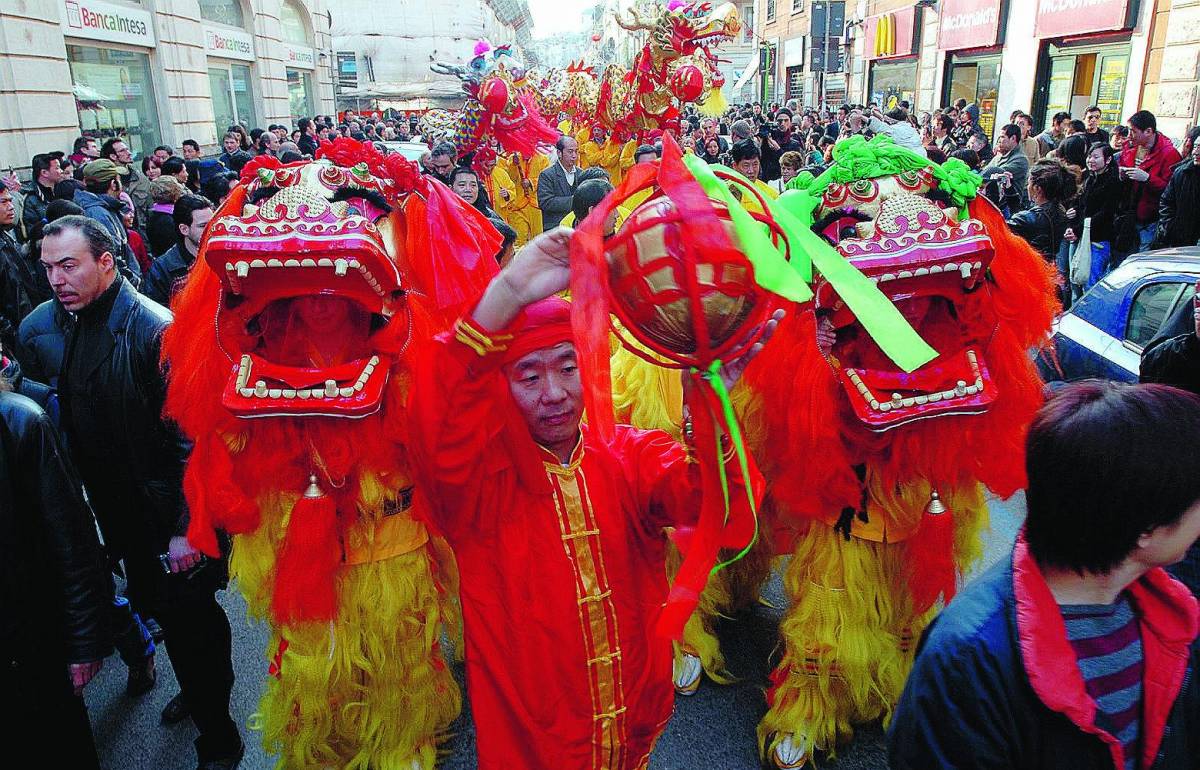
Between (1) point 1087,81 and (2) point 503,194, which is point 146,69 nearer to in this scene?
(2) point 503,194

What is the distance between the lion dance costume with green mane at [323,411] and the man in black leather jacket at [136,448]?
0.85 feet

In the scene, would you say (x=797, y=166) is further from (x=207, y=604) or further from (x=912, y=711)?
(x=912, y=711)

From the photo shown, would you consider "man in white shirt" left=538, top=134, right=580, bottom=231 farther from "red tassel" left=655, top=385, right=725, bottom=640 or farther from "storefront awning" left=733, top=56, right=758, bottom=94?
"storefront awning" left=733, top=56, right=758, bottom=94

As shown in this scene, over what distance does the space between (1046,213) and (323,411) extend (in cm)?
595

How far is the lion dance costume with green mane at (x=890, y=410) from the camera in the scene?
7.37 ft

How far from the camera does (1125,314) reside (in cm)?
411

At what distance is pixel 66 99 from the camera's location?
10.5m

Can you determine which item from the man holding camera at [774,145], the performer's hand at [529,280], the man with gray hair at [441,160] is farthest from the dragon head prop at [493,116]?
the performer's hand at [529,280]

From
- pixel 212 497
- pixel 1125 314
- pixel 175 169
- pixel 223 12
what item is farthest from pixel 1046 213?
pixel 223 12

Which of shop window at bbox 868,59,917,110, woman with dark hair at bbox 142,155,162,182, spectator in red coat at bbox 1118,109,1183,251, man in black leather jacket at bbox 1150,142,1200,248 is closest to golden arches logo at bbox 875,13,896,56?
shop window at bbox 868,59,917,110

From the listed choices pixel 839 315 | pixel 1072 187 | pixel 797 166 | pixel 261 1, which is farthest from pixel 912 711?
pixel 261 1

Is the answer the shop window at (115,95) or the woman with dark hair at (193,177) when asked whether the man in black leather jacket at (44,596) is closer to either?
the woman with dark hair at (193,177)

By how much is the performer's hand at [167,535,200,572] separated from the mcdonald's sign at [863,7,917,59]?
2068 centimetres

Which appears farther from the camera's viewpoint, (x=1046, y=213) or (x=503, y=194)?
(x=503, y=194)
